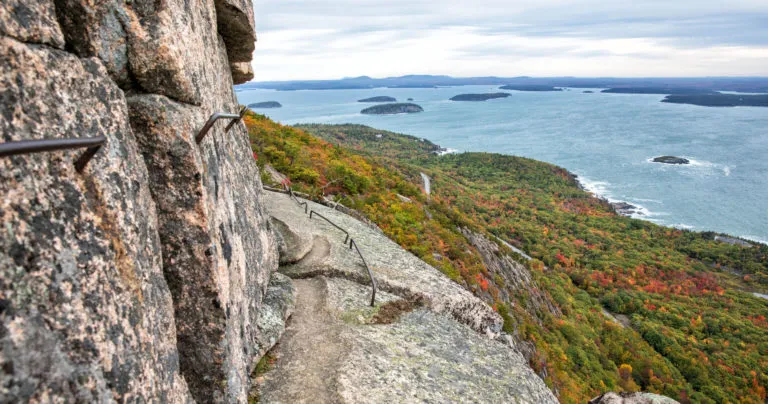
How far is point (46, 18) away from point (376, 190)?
21640mm

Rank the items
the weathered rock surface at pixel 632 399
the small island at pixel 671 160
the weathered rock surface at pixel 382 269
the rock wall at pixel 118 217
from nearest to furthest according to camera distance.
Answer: the rock wall at pixel 118 217 → the weathered rock surface at pixel 382 269 → the weathered rock surface at pixel 632 399 → the small island at pixel 671 160

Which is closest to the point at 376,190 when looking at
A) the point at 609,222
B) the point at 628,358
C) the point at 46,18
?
the point at 46,18

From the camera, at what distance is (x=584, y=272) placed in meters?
55.7

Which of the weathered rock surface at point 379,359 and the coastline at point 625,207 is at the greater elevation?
the weathered rock surface at point 379,359

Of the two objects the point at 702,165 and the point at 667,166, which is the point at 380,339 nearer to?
the point at 667,166

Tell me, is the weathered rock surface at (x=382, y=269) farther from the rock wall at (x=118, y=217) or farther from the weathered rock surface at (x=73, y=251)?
the weathered rock surface at (x=73, y=251)

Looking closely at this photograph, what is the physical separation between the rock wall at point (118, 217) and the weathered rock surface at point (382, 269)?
3711 mm

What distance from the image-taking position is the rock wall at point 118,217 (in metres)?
2.39

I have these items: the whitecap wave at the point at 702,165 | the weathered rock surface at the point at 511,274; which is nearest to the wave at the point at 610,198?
the whitecap wave at the point at 702,165

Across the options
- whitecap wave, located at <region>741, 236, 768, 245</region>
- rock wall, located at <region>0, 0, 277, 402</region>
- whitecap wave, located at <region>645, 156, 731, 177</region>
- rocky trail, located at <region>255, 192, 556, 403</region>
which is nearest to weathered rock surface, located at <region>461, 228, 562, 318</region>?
rocky trail, located at <region>255, 192, 556, 403</region>

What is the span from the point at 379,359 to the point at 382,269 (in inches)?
141

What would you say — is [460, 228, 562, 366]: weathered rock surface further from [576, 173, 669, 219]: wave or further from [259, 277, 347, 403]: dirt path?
[576, 173, 669, 219]: wave

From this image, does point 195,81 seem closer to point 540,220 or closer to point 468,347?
point 468,347

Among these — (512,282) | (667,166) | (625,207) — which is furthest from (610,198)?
(512,282)
